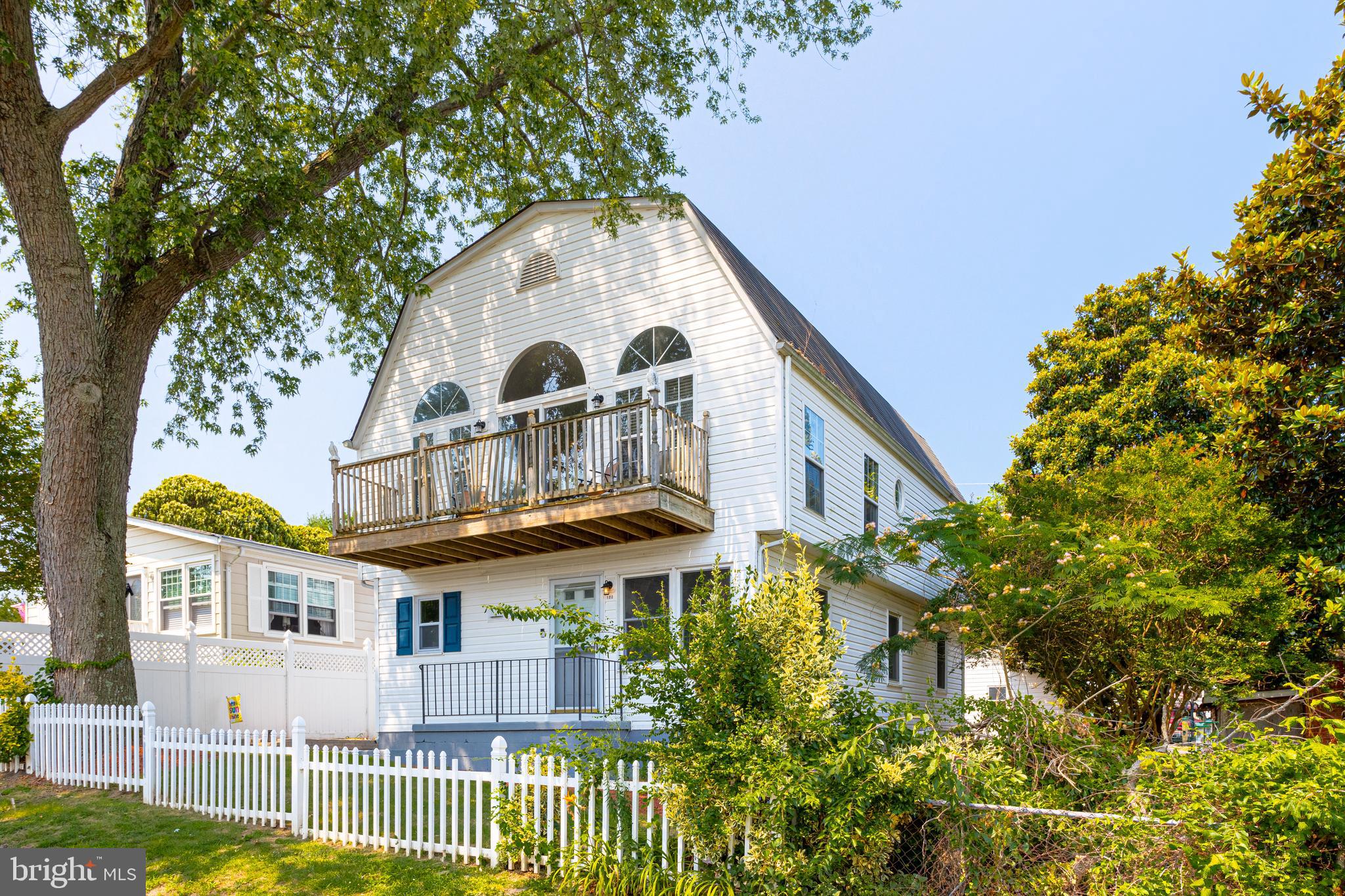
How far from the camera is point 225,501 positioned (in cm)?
3206

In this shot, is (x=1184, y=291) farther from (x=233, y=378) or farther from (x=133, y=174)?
(x=233, y=378)

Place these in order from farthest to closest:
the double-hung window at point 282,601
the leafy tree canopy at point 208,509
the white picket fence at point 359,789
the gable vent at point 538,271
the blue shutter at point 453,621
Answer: the leafy tree canopy at point 208,509, the double-hung window at point 282,601, the gable vent at point 538,271, the blue shutter at point 453,621, the white picket fence at point 359,789

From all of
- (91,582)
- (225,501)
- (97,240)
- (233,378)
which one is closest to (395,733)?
(91,582)

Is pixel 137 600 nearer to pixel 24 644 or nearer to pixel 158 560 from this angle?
pixel 158 560

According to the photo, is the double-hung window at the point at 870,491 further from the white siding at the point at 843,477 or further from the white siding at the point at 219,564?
the white siding at the point at 219,564

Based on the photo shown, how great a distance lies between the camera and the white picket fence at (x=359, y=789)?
745 centimetres

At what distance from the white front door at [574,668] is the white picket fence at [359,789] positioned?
2.03 m

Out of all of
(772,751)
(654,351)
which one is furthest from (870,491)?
(772,751)

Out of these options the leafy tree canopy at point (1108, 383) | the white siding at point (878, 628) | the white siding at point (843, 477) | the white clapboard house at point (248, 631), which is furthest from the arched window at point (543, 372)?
the leafy tree canopy at point (1108, 383)

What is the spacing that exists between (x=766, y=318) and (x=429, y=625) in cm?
740

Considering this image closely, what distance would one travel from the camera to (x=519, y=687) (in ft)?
45.5

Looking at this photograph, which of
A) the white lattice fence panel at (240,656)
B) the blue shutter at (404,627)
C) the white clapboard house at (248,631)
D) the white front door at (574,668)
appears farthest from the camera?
the white lattice fence panel at (240,656)

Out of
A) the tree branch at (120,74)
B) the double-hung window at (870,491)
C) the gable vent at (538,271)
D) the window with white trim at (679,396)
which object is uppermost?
the tree branch at (120,74)

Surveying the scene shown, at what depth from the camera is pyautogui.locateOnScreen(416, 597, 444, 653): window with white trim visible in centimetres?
1505
